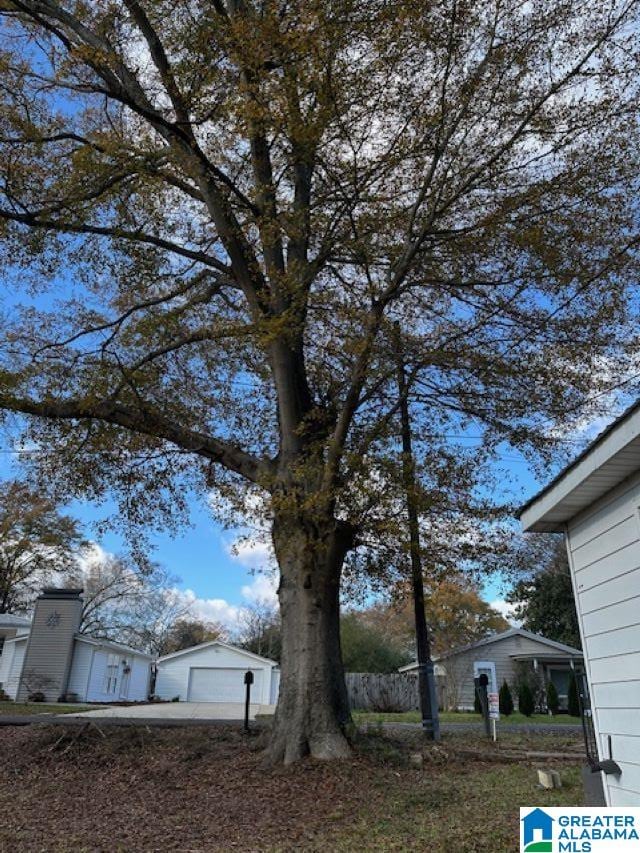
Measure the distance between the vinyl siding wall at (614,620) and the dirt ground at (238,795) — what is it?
40.3 inches

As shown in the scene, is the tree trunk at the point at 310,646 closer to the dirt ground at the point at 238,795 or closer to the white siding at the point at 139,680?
the dirt ground at the point at 238,795

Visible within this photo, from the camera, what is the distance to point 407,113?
7535mm

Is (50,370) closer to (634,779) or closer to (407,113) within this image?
(407,113)

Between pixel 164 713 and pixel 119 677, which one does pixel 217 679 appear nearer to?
pixel 119 677

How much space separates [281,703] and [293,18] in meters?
8.29

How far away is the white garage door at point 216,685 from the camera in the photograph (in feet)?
102

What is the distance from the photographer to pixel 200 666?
103 ft

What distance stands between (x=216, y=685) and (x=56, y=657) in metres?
9.67

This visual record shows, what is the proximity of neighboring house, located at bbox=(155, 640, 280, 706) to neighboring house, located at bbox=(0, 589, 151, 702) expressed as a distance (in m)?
4.86

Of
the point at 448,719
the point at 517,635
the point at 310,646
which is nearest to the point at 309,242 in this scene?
the point at 310,646

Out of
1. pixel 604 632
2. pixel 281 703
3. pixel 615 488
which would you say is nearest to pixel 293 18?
pixel 615 488

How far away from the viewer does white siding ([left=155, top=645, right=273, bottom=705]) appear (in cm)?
3122

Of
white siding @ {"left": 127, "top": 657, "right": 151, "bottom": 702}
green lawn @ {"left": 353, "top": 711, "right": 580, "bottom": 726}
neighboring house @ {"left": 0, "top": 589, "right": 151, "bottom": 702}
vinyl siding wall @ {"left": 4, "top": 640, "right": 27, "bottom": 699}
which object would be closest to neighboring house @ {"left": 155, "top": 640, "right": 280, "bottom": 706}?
white siding @ {"left": 127, "top": 657, "right": 151, "bottom": 702}

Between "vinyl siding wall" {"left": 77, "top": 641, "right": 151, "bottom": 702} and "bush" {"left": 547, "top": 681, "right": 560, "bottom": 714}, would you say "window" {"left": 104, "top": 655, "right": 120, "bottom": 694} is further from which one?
"bush" {"left": 547, "top": 681, "right": 560, "bottom": 714}
